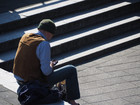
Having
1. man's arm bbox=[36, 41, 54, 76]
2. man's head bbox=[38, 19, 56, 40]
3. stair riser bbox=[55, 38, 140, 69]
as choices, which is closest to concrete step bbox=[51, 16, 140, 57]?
stair riser bbox=[55, 38, 140, 69]

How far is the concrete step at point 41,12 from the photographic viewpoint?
9250 mm

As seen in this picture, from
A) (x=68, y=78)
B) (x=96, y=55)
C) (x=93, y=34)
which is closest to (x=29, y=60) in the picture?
(x=68, y=78)

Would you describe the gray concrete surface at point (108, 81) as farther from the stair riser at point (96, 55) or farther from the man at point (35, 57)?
the man at point (35, 57)

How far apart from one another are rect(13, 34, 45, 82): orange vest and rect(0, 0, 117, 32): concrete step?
12.7ft

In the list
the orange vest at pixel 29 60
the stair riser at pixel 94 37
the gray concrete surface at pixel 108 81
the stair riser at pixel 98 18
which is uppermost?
the orange vest at pixel 29 60

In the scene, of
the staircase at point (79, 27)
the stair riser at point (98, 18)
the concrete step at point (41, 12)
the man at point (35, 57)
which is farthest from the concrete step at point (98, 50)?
the man at point (35, 57)

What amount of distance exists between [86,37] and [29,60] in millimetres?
4198

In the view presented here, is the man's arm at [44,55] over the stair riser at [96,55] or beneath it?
over

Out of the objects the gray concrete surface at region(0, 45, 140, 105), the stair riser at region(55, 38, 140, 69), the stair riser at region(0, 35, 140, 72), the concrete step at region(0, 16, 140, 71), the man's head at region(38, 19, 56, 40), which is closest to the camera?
the man's head at region(38, 19, 56, 40)

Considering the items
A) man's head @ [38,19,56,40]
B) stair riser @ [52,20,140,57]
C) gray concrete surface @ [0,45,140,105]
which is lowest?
gray concrete surface @ [0,45,140,105]

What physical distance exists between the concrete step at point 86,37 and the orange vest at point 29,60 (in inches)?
99.3

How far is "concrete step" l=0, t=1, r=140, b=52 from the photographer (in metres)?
8.57

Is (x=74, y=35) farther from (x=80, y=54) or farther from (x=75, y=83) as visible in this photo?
(x=75, y=83)

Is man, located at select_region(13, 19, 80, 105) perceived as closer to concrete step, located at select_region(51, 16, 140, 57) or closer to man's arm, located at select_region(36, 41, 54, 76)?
man's arm, located at select_region(36, 41, 54, 76)
